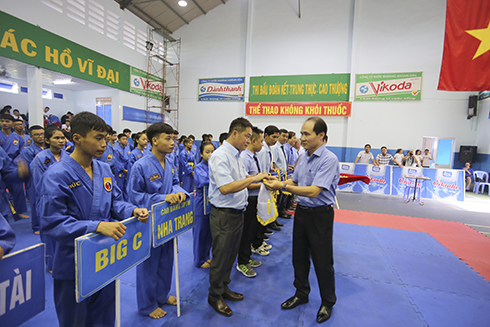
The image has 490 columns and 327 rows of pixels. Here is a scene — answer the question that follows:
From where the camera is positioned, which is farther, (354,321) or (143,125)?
(143,125)

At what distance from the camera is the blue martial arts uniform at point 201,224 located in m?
3.22

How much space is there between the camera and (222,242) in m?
2.31

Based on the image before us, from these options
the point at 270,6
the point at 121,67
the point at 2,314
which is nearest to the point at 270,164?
the point at 2,314

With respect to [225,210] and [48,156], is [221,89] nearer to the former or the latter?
[48,156]

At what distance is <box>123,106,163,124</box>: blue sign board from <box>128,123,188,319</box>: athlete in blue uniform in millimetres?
10191

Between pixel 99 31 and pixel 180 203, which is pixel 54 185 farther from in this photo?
pixel 99 31

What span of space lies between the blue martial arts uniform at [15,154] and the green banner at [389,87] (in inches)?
484

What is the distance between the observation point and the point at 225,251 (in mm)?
2322

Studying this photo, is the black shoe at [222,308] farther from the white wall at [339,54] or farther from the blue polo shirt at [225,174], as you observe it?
the white wall at [339,54]

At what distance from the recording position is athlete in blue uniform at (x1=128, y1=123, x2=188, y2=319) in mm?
2156

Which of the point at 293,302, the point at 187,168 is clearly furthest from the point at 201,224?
the point at 187,168

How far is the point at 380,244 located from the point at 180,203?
389cm

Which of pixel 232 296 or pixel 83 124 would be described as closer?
pixel 83 124

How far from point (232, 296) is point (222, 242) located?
0.77 meters
